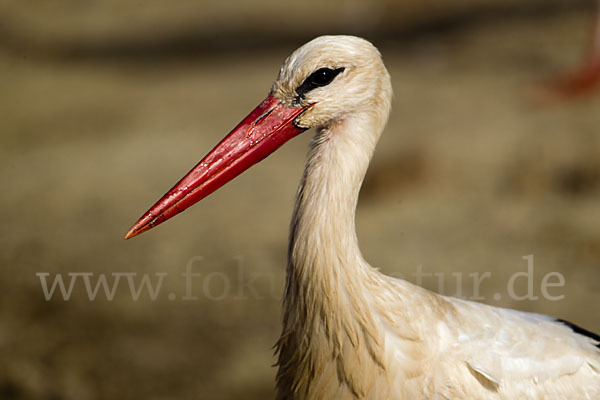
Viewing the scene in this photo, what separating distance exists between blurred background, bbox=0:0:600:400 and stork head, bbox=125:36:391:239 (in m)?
1.66

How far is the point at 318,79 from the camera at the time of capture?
1.76 m

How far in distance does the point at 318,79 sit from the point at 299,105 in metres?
→ 0.09

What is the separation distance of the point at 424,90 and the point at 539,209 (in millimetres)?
2127

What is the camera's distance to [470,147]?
15.8 ft

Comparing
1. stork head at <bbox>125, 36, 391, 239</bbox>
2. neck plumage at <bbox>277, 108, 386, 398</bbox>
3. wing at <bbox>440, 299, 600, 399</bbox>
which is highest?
stork head at <bbox>125, 36, 391, 239</bbox>

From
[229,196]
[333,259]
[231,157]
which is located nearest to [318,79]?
[231,157]

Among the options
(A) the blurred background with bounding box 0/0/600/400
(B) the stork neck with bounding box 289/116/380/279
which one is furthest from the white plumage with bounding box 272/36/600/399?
(A) the blurred background with bounding box 0/0/600/400

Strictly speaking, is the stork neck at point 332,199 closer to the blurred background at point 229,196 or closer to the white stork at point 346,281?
the white stork at point 346,281

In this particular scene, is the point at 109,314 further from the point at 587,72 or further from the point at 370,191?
the point at 587,72

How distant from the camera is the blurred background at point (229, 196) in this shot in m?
3.43

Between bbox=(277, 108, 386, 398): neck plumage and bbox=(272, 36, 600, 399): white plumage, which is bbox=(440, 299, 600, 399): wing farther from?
bbox=(277, 108, 386, 398): neck plumage

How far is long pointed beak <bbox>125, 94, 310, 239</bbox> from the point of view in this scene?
69.6 inches

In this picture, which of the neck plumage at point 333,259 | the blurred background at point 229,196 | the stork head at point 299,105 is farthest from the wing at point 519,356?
the blurred background at point 229,196

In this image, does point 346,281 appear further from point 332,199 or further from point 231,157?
point 231,157
